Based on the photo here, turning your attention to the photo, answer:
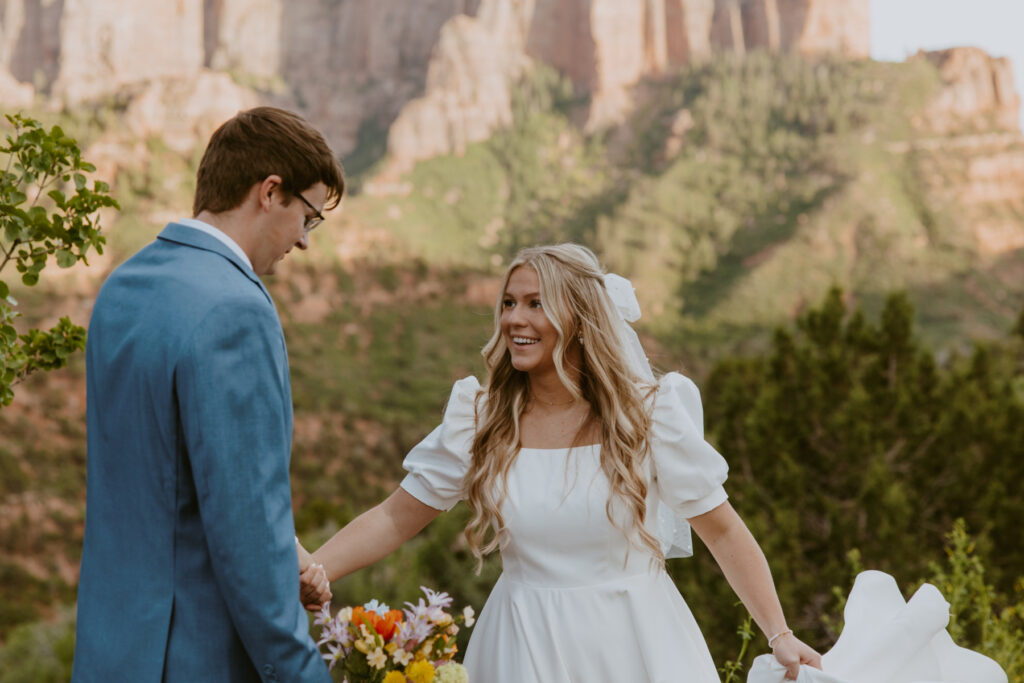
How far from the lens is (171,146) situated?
54.3 meters

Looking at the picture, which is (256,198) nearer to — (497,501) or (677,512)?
(497,501)

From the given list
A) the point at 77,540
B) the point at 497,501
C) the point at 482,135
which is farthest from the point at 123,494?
the point at 482,135

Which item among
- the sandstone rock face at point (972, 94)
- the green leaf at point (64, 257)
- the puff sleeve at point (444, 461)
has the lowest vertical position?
the puff sleeve at point (444, 461)

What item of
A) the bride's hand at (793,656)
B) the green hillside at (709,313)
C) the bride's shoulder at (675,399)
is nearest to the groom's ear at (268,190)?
the bride's shoulder at (675,399)

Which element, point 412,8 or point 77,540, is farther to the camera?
point 412,8

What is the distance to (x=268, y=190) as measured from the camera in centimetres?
178

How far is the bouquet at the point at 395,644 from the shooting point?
1.83m

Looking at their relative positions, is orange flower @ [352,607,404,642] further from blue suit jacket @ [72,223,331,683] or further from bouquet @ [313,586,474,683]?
blue suit jacket @ [72,223,331,683]

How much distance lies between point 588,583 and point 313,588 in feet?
2.48

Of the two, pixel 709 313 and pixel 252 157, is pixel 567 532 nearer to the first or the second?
pixel 252 157

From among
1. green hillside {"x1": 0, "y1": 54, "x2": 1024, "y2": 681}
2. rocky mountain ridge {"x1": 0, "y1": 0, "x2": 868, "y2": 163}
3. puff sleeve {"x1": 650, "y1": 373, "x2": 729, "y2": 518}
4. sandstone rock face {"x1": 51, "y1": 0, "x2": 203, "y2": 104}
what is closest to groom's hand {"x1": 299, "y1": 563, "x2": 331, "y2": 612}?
puff sleeve {"x1": 650, "y1": 373, "x2": 729, "y2": 518}

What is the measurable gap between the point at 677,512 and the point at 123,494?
1.38 metres

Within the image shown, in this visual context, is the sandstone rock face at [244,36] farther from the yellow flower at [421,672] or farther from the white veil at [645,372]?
the yellow flower at [421,672]

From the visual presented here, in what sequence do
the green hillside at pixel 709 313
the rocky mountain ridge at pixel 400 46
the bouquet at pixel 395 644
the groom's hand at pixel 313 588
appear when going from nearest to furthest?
1. the bouquet at pixel 395 644
2. the groom's hand at pixel 313 588
3. the green hillside at pixel 709 313
4. the rocky mountain ridge at pixel 400 46
